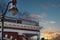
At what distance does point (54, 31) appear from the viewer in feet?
24.6

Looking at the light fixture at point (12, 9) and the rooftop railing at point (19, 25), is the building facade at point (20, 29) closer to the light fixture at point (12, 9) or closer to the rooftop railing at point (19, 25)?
the rooftop railing at point (19, 25)

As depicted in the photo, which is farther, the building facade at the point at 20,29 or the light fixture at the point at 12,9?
the building facade at the point at 20,29

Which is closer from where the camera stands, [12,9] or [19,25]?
[12,9]

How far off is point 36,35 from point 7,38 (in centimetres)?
116

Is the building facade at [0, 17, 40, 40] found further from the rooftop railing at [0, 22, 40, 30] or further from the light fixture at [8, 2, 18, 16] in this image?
the light fixture at [8, 2, 18, 16]

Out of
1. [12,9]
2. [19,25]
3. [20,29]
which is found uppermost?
[12,9]

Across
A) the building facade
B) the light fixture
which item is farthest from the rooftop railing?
the light fixture

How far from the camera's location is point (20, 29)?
6.77 meters

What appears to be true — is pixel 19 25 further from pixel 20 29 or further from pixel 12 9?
pixel 12 9

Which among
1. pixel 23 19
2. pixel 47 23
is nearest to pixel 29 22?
pixel 23 19

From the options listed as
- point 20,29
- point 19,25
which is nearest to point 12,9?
point 19,25

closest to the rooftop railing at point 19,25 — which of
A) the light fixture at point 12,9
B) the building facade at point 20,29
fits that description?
the building facade at point 20,29

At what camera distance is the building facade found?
6.44 m

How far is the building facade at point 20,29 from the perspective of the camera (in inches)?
253
